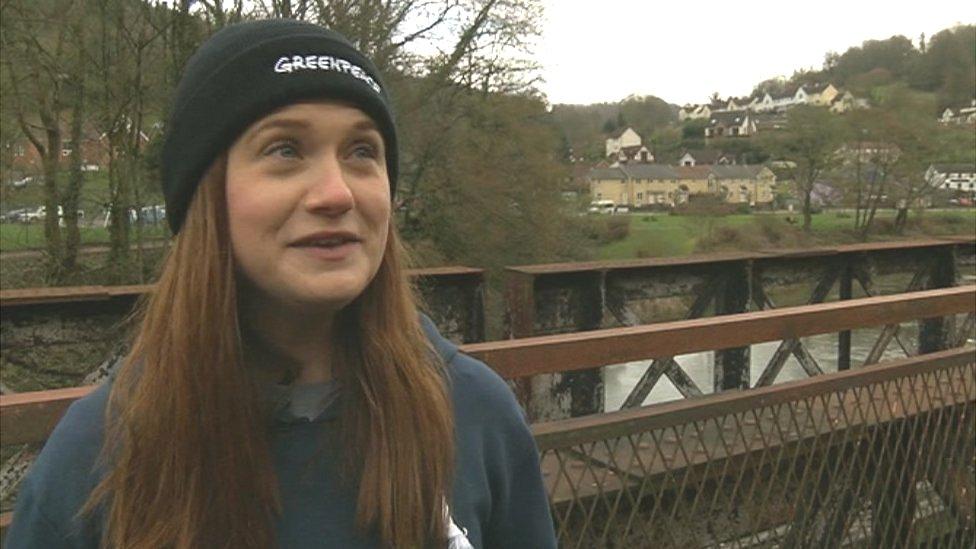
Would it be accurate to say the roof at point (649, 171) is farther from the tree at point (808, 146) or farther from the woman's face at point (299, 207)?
the woman's face at point (299, 207)

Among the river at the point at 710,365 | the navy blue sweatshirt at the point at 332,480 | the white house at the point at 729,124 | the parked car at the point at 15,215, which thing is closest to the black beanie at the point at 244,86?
the navy blue sweatshirt at the point at 332,480

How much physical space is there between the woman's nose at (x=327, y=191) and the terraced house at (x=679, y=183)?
135 ft

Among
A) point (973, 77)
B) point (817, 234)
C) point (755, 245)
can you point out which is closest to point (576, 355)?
point (755, 245)

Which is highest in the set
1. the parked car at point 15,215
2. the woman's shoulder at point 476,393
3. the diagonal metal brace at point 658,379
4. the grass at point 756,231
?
the woman's shoulder at point 476,393

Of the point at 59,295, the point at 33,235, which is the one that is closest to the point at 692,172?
the point at 33,235

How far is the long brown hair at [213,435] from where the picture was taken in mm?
1332

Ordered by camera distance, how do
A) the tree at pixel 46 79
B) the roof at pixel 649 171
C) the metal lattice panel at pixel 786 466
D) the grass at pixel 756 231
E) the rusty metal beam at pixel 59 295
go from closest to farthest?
the metal lattice panel at pixel 786 466
the rusty metal beam at pixel 59 295
the tree at pixel 46 79
the grass at pixel 756 231
the roof at pixel 649 171

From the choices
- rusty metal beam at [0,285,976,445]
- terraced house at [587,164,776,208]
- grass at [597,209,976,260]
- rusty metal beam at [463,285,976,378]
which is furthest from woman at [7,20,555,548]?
terraced house at [587,164,776,208]

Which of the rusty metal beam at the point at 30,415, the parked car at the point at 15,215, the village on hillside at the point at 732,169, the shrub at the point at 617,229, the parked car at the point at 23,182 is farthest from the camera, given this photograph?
the village on hillside at the point at 732,169

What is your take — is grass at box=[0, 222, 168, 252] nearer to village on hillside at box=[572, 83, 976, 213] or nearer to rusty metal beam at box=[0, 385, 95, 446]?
village on hillside at box=[572, 83, 976, 213]

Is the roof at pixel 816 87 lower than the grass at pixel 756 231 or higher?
higher

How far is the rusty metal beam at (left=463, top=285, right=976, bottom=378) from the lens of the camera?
8.07ft

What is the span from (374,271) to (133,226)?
1622 cm

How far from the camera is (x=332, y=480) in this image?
140cm
